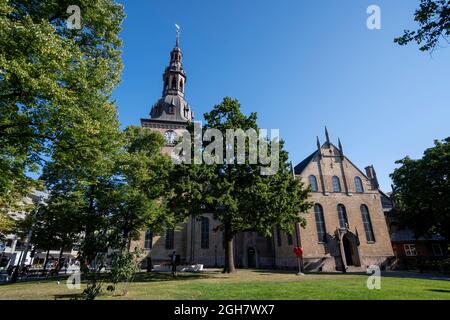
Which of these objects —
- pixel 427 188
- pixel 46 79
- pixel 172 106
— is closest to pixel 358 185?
pixel 427 188

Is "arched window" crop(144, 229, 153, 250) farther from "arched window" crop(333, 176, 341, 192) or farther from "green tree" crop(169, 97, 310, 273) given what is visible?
"arched window" crop(333, 176, 341, 192)

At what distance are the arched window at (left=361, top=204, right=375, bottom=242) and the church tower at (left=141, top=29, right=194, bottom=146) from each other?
29.5 metres

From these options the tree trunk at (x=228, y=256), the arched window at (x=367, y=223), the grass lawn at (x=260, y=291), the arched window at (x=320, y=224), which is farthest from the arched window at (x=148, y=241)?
the arched window at (x=367, y=223)

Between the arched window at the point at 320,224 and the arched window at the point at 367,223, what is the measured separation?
635cm

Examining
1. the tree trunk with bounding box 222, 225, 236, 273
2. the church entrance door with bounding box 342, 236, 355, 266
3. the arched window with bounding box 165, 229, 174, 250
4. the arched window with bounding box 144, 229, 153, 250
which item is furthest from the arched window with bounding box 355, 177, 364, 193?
the arched window with bounding box 144, 229, 153, 250

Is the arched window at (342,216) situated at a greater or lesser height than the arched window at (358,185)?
lesser

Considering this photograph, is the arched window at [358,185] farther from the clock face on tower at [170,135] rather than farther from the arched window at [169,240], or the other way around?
the clock face on tower at [170,135]

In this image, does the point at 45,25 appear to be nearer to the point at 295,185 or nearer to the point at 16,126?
the point at 16,126

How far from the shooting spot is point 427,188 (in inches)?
1115

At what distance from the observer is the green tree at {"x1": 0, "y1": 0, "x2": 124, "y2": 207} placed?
8281 millimetres

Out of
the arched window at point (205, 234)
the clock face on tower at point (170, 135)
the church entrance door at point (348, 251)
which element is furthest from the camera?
the clock face on tower at point (170, 135)

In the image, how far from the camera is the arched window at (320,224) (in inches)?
1198

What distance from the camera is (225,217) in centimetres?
1858

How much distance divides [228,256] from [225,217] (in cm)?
412
